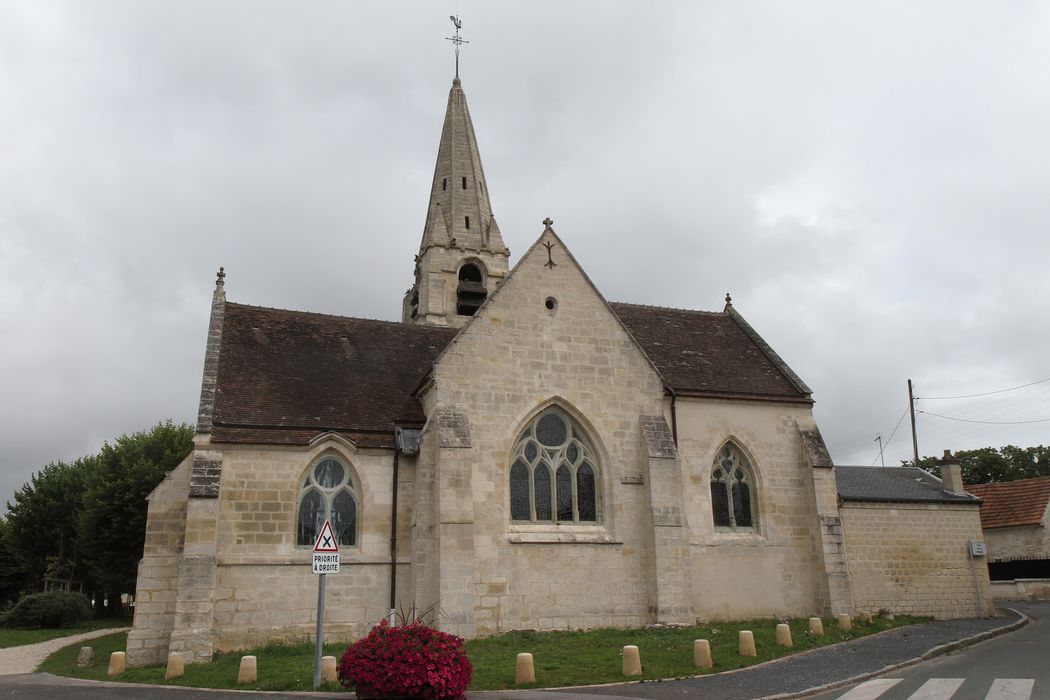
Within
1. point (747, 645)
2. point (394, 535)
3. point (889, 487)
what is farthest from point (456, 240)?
point (747, 645)

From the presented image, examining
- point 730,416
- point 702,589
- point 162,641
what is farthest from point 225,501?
point 730,416

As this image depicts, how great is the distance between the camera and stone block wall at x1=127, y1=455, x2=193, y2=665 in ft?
57.1

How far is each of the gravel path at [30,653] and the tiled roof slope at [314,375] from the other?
7061mm

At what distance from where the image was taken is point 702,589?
830 inches

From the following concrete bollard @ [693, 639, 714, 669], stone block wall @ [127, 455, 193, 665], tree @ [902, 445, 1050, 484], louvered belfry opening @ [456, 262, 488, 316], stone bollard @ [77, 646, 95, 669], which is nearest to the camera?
concrete bollard @ [693, 639, 714, 669]

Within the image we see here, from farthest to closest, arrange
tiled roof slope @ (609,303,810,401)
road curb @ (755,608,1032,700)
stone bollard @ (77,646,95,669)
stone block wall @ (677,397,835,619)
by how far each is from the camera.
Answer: tiled roof slope @ (609,303,810,401) → stone block wall @ (677,397,835,619) → stone bollard @ (77,646,95,669) → road curb @ (755,608,1032,700)

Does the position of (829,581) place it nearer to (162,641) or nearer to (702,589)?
(702,589)

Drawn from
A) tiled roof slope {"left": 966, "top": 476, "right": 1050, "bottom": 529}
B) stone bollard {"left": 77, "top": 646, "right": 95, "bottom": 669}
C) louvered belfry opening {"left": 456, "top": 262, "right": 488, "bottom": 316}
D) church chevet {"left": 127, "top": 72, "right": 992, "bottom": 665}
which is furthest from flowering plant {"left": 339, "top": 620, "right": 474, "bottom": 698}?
tiled roof slope {"left": 966, "top": 476, "right": 1050, "bottom": 529}

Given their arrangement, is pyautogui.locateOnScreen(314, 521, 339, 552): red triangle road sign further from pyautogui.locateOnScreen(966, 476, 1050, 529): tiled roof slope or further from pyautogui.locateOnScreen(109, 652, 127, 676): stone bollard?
pyautogui.locateOnScreen(966, 476, 1050, 529): tiled roof slope

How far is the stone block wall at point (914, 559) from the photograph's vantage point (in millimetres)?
23188

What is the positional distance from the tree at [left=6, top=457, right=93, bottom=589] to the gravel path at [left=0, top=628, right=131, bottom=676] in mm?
16253

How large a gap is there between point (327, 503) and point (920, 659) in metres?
13.3

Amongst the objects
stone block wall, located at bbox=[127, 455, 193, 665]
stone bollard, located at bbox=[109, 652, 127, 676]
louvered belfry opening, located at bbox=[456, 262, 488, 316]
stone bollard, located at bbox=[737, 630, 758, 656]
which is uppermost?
louvered belfry opening, located at bbox=[456, 262, 488, 316]

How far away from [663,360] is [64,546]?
36462 millimetres
